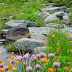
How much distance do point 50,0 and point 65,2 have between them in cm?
394

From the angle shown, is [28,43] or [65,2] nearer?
[28,43]

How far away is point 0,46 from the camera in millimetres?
5898

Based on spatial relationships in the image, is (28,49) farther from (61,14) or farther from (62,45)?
(61,14)

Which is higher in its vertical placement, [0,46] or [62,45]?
[62,45]

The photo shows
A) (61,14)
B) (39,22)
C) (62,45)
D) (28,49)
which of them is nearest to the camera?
(62,45)

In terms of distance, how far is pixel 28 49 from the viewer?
206 inches

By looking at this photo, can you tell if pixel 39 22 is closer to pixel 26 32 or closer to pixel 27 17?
pixel 27 17

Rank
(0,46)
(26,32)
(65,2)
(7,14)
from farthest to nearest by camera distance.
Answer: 1. (65,2)
2. (7,14)
3. (26,32)
4. (0,46)

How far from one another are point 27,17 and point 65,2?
7.37 meters

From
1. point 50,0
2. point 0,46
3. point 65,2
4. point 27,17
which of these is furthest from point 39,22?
point 50,0

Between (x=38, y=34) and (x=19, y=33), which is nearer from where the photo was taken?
(x=19, y=33)

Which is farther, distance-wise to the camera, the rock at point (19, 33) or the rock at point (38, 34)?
the rock at point (19, 33)

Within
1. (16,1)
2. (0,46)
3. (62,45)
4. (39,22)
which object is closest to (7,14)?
(39,22)

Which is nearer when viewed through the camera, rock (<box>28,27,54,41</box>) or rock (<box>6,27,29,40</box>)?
rock (<box>28,27,54,41</box>)
